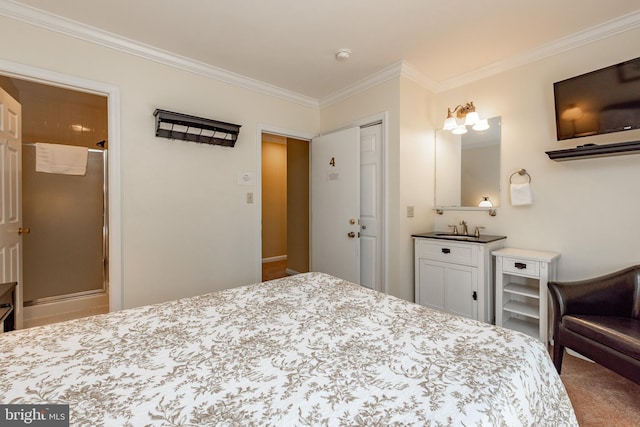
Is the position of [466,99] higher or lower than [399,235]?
higher

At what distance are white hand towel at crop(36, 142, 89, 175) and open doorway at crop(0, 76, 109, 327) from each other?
74mm

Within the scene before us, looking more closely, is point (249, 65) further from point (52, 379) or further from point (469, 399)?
point (469, 399)

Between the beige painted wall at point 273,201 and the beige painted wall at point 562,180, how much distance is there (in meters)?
3.74

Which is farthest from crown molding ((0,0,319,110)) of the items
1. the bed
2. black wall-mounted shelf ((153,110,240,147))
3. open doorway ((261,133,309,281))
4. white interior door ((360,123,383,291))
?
the bed

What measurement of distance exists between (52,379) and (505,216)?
10.5 feet

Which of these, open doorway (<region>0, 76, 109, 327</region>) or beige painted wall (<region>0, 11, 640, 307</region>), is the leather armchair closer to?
beige painted wall (<region>0, 11, 640, 307</region>)

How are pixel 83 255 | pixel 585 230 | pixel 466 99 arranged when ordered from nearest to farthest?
pixel 585 230 < pixel 466 99 < pixel 83 255

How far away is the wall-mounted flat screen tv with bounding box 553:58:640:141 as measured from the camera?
1890 millimetres

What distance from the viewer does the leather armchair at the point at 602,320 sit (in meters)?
1.49

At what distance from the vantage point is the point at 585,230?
2234 millimetres

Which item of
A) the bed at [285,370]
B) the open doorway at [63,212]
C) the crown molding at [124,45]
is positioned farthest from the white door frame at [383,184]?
the open doorway at [63,212]

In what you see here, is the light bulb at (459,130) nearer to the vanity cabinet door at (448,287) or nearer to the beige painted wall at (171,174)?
the vanity cabinet door at (448,287)

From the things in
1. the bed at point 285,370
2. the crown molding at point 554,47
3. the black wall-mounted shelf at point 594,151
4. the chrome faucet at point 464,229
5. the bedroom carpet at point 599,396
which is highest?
the crown molding at point 554,47

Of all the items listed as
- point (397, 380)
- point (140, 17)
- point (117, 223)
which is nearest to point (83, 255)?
point (117, 223)
